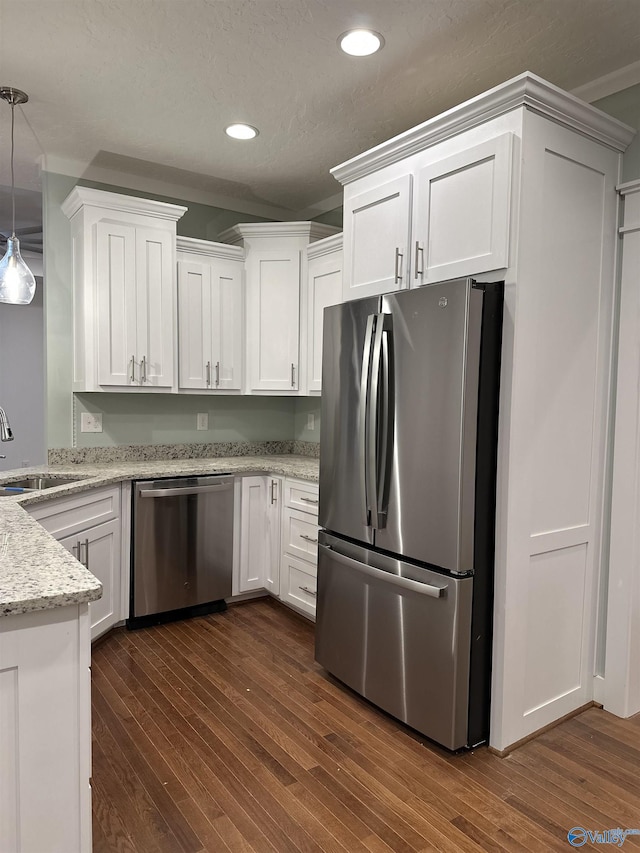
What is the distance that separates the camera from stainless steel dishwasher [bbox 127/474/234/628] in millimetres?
3336

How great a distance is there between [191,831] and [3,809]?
31.2 inches

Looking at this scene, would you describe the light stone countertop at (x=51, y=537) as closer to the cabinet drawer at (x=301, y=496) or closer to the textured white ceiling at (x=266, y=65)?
the cabinet drawer at (x=301, y=496)

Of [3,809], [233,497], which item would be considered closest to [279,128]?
[233,497]

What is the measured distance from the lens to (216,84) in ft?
8.75

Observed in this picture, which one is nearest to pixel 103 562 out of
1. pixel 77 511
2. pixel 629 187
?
pixel 77 511

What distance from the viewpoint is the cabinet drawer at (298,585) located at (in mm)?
3359

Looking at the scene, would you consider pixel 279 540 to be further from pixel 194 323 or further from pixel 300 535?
pixel 194 323

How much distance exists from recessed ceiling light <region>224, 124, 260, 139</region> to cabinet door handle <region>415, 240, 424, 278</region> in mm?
1276

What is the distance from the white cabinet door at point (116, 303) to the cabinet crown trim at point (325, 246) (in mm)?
1096

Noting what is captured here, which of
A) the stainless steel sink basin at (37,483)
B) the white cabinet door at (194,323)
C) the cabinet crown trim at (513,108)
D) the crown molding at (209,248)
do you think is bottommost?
the stainless steel sink basin at (37,483)

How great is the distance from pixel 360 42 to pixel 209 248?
179 centimetres

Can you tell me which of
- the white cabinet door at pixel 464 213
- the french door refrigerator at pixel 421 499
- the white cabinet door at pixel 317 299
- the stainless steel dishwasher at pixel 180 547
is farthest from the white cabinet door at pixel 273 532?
the white cabinet door at pixel 464 213

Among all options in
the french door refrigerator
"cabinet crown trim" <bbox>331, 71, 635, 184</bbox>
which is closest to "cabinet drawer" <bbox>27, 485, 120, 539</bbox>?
the french door refrigerator

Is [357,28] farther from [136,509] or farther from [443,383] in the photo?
[136,509]
